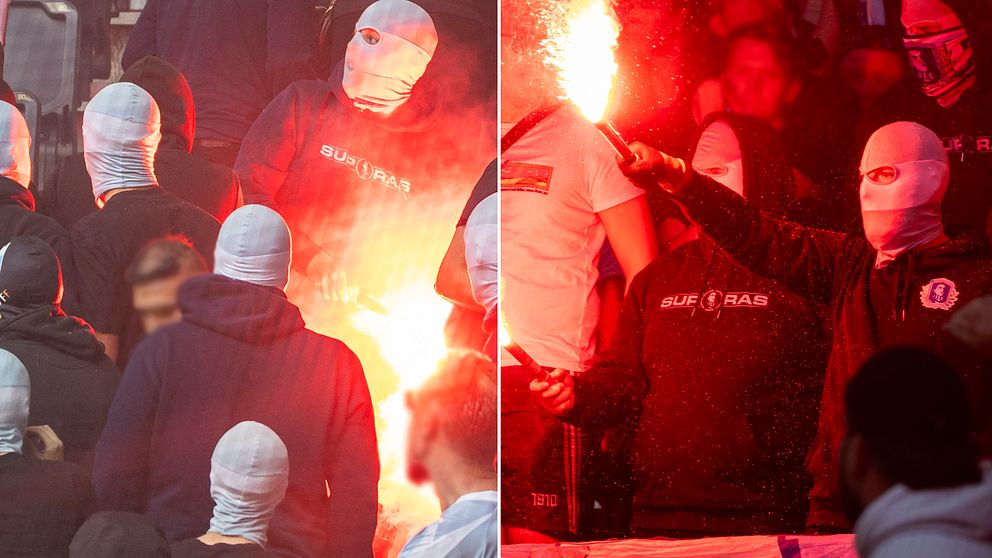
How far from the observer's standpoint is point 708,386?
320 cm

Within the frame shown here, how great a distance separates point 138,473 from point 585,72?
1.86m

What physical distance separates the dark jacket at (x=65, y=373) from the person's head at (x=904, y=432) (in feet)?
7.56

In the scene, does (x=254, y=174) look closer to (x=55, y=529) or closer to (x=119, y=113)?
(x=119, y=113)

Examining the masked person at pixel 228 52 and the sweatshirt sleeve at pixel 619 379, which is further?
the masked person at pixel 228 52

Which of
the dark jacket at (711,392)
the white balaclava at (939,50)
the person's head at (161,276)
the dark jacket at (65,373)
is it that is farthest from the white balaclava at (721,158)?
the dark jacket at (65,373)

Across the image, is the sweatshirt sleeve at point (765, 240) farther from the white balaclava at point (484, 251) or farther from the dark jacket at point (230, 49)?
the dark jacket at point (230, 49)

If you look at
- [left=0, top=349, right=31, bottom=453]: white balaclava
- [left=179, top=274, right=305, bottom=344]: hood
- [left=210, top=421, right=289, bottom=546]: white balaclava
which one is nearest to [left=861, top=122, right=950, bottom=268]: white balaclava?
[left=179, top=274, right=305, bottom=344]: hood

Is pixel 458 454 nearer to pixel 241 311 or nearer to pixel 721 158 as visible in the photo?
pixel 241 311

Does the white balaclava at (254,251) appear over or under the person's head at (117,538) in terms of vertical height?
over

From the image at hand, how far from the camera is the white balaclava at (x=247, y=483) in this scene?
313 cm

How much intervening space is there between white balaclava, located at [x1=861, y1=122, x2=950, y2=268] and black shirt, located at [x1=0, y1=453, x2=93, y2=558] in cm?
253

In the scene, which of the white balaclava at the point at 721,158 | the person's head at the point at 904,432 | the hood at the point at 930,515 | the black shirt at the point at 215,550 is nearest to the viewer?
the hood at the point at 930,515

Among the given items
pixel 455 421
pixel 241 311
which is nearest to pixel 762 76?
pixel 455 421

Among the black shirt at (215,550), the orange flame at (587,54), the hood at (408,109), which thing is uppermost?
the orange flame at (587,54)
